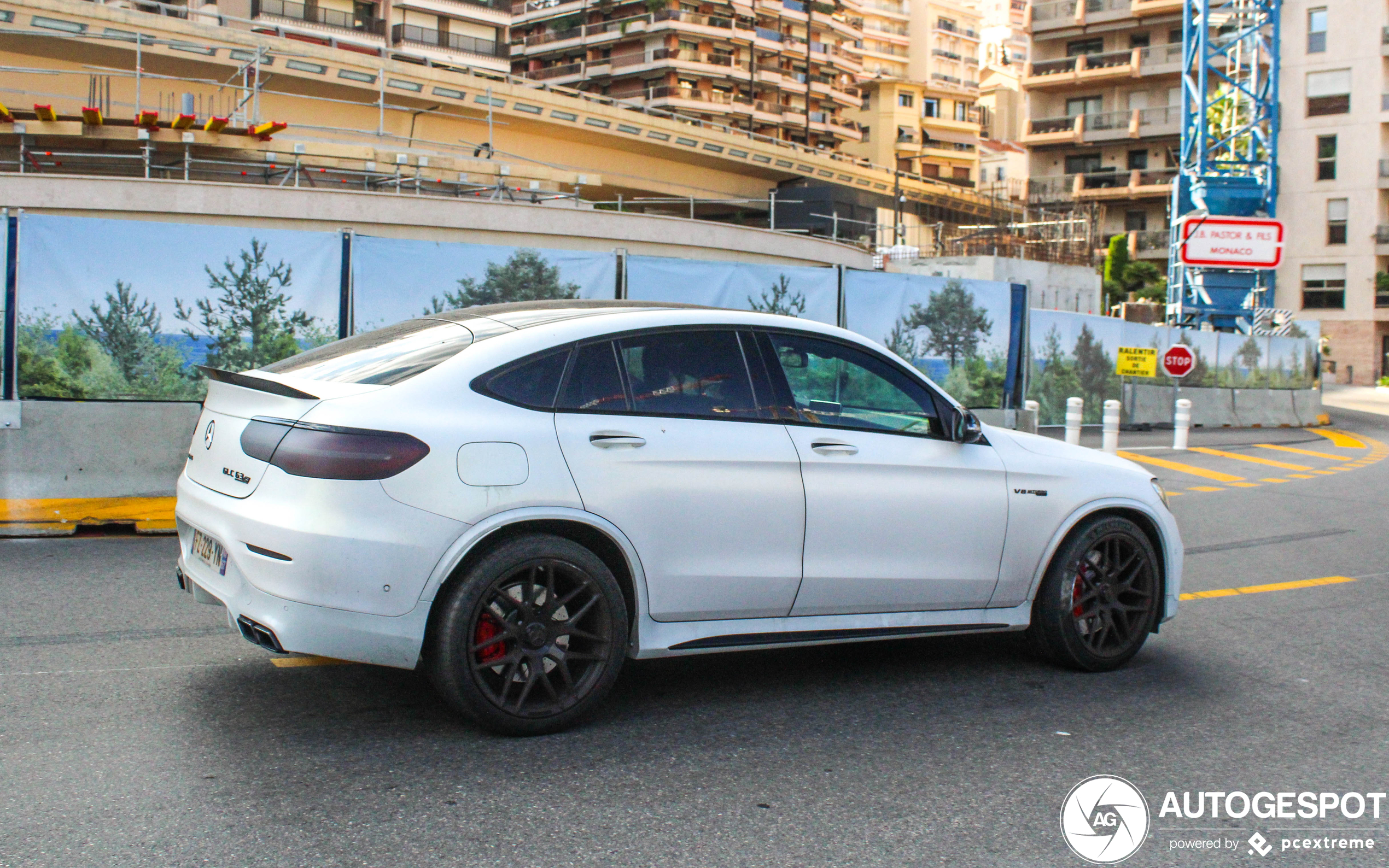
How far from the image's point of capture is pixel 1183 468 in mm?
17234

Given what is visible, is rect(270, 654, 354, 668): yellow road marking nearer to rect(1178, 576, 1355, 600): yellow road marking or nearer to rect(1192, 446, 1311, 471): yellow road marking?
rect(1178, 576, 1355, 600): yellow road marking

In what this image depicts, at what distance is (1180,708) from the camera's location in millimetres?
5238

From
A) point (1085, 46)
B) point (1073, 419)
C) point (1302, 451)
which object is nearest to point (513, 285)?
point (1073, 419)

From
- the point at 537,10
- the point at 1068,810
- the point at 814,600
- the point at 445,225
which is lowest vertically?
the point at 1068,810

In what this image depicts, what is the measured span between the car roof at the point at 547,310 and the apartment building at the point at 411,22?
201ft

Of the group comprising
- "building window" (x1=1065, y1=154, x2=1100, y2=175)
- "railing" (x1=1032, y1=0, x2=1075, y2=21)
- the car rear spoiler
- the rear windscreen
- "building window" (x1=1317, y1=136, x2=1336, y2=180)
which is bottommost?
the car rear spoiler

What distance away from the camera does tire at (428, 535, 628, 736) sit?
432cm

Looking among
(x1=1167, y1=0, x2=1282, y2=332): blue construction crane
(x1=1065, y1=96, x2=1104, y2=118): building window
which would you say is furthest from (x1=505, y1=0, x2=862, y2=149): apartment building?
(x1=1167, y1=0, x2=1282, y2=332): blue construction crane

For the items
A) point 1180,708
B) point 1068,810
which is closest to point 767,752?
point 1068,810

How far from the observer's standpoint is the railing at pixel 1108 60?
3009 inches

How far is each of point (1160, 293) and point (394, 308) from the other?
60.8 m

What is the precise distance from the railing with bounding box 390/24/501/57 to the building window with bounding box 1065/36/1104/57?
3748cm

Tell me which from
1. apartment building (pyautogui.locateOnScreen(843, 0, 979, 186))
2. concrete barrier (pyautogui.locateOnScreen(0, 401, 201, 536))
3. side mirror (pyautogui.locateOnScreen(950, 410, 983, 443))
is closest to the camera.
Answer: side mirror (pyautogui.locateOnScreen(950, 410, 983, 443))

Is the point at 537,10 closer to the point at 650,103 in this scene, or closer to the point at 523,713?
the point at 650,103
